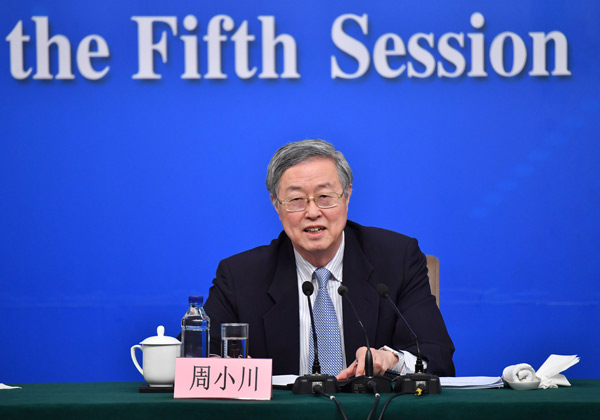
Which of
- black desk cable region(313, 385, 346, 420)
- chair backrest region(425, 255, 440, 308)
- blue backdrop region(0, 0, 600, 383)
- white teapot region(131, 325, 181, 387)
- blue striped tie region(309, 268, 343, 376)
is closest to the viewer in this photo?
black desk cable region(313, 385, 346, 420)

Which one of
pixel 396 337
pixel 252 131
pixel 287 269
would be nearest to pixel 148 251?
pixel 252 131

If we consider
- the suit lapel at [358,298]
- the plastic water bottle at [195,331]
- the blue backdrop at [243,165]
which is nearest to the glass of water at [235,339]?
the plastic water bottle at [195,331]

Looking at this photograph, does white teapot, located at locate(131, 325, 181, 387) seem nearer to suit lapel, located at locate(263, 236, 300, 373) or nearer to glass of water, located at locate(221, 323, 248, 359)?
glass of water, located at locate(221, 323, 248, 359)

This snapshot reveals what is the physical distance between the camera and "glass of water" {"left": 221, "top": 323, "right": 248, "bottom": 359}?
2049mm

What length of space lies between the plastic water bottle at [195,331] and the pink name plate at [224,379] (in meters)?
0.28

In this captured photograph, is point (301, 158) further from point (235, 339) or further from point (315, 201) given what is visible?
point (235, 339)

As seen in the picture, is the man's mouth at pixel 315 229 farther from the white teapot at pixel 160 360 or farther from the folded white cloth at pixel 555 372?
the folded white cloth at pixel 555 372

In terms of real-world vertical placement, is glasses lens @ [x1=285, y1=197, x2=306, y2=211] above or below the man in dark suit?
above

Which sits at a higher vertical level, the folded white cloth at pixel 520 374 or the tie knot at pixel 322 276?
the tie knot at pixel 322 276

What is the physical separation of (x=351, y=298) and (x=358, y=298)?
20 millimetres

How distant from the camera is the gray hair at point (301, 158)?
2381 mm

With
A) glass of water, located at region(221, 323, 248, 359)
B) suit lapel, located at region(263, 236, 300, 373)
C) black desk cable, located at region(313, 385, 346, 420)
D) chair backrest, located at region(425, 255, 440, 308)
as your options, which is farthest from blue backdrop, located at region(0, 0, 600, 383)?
black desk cable, located at region(313, 385, 346, 420)

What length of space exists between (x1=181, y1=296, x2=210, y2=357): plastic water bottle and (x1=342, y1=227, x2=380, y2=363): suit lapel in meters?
0.45

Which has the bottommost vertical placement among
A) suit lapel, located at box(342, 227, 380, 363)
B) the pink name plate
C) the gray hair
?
the pink name plate
